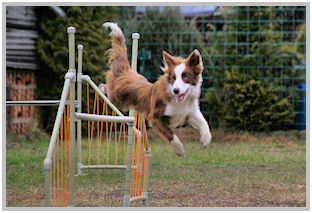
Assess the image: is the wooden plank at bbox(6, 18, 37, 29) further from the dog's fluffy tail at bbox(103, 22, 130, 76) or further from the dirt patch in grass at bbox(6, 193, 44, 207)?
the dog's fluffy tail at bbox(103, 22, 130, 76)

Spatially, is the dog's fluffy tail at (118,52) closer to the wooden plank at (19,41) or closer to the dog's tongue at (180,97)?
the dog's tongue at (180,97)

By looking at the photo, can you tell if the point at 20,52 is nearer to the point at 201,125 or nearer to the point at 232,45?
the point at 232,45

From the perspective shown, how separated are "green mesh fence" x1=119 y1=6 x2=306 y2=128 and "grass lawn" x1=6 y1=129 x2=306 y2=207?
41.0 inches

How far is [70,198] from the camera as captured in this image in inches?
169

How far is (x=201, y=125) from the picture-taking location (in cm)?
375

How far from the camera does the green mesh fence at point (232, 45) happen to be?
8.64m

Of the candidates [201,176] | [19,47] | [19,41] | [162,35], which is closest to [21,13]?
[19,41]

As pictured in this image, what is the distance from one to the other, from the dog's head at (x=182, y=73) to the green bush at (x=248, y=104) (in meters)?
5.05

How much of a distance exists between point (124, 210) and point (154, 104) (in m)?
0.88

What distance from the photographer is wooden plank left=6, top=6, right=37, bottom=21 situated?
852 centimetres

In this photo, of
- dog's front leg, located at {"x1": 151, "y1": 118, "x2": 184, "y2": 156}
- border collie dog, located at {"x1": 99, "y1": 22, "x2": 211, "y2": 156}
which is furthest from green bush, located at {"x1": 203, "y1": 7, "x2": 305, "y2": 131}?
dog's front leg, located at {"x1": 151, "y1": 118, "x2": 184, "y2": 156}

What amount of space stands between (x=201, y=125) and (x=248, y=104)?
5.05m

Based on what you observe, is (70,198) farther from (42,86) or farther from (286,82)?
(286,82)

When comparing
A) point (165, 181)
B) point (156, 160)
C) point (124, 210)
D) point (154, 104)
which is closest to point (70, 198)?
point (124, 210)
